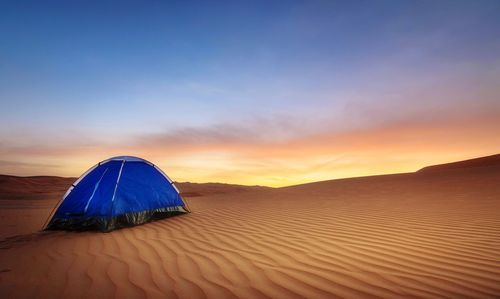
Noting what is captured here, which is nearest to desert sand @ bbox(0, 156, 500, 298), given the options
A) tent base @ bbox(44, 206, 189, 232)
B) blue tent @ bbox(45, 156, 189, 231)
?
tent base @ bbox(44, 206, 189, 232)

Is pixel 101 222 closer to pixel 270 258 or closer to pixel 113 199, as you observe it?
pixel 113 199

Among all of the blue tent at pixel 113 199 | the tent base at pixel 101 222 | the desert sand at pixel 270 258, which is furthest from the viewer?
the blue tent at pixel 113 199

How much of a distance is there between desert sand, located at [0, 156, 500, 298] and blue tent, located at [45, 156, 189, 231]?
367 millimetres

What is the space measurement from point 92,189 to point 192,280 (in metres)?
4.76

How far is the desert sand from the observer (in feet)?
9.93

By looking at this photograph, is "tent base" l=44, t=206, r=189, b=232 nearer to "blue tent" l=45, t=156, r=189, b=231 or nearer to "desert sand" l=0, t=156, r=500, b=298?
"blue tent" l=45, t=156, r=189, b=231

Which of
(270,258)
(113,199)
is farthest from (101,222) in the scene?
(270,258)

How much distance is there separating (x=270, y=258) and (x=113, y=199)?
4349mm

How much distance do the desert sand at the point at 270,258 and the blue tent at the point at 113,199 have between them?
367 mm

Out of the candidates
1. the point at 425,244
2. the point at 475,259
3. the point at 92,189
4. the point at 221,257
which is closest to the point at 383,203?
the point at 425,244

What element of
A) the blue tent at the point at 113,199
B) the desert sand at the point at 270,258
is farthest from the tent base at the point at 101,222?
the desert sand at the point at 270,258

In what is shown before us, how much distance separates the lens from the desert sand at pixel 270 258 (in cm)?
303

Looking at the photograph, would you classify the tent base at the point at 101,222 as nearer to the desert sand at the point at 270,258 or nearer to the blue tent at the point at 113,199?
the blue tent at the point at 113,199

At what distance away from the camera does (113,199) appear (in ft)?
21.9
